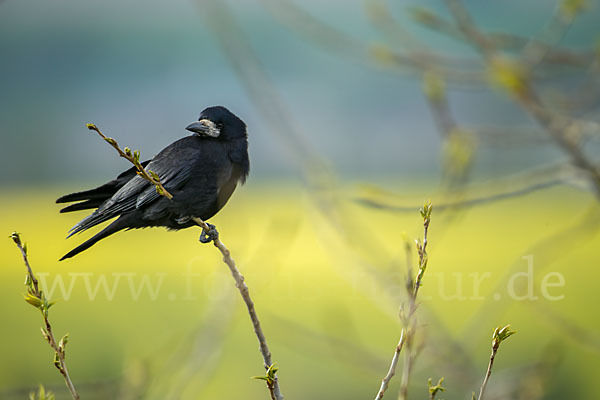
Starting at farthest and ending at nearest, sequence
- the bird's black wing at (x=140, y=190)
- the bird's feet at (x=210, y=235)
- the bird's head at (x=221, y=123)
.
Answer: the bird's head at (x=221, y=123)
the bird's feet at (x=210, y=235)
the bird's black wing at (x=140, y=190)

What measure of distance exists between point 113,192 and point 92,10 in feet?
90.3

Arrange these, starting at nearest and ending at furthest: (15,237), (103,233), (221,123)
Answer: (15,237) < (103,233) < (221,123)

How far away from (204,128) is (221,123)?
7 centimetres

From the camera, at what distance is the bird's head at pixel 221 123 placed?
4.44ft

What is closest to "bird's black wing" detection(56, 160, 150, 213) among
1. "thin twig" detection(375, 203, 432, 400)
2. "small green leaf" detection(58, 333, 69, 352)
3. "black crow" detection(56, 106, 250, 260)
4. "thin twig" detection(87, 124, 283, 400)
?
"black crow" detection(56, 106, 250, 260)

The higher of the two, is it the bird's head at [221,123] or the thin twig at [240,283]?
the bird's head at [221,123]

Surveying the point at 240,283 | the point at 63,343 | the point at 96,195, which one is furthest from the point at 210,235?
the point at 63,343

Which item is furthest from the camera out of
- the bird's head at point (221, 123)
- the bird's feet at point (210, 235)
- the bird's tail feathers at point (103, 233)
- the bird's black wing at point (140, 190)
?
the bird's head at point (221, 123)

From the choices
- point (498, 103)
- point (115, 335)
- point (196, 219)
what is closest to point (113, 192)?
point (196, 219)

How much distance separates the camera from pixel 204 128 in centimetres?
132

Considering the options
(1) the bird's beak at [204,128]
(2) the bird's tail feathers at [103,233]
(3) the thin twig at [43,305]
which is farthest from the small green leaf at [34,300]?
(1) the bird's beak at [204,128]

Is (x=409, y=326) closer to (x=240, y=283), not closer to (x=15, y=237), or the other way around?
(x=240, y=283)

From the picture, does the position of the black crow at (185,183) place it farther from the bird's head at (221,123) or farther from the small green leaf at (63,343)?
the small green leaf at (63,343)

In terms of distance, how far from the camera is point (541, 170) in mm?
2451
